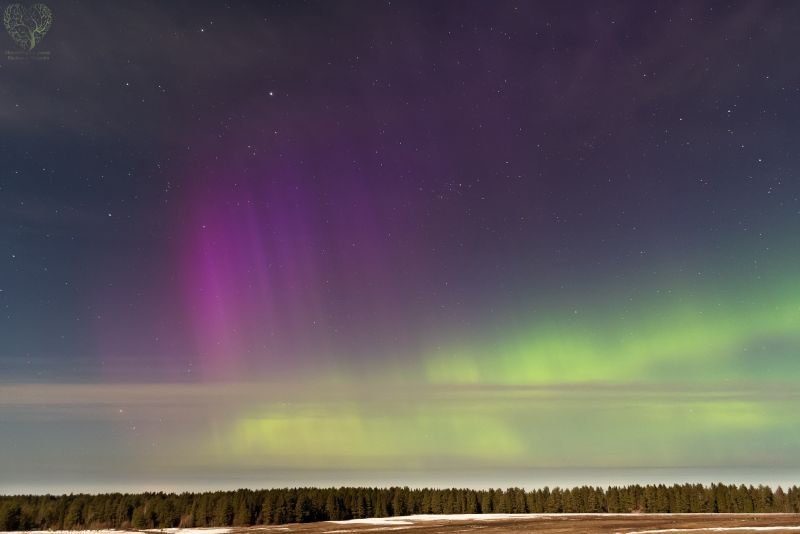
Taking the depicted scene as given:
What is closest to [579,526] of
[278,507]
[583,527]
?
[583,527]

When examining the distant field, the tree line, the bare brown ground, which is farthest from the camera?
the tree line

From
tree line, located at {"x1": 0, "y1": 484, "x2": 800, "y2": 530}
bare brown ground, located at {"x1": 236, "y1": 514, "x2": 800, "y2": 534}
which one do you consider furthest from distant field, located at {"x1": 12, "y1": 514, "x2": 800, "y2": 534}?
tree line, located at {"x1": 0, "y1": 484, "x2": 800, "y2": 530}

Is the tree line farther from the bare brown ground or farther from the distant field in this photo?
the bare brown ground

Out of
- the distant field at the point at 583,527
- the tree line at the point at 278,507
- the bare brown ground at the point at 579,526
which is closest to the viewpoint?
the distant field at the point at 583,527

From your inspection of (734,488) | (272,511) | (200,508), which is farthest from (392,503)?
(734,488)

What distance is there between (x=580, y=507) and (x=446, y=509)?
47368 millimetres

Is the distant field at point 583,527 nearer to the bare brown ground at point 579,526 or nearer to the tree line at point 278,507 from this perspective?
the bare brown ground at point 579,526

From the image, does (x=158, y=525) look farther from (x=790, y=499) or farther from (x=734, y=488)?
(x=790, y=499)

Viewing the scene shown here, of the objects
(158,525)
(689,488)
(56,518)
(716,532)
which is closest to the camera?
(716,532)

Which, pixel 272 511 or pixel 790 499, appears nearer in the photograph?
pixel 272 511

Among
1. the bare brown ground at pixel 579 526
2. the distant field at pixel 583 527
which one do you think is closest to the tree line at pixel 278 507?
the distant field at pixel 583 527

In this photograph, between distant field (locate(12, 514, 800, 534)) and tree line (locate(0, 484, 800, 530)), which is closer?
distant field (locate(12, 514, 800, 534))

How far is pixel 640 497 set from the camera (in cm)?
19800

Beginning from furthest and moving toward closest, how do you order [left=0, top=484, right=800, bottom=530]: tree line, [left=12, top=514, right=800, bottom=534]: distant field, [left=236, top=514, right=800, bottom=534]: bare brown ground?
[left=0, top=484, right=800, bottom=530]: tree line → [left=236, top=514, right=800, bottom=534]: bare brown ground → [left=12, top=514, right=800, bottom=534]: distant field
